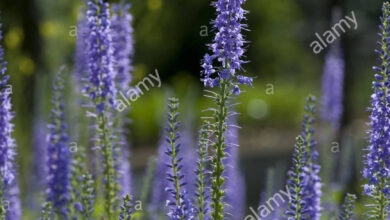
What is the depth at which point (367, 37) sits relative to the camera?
113 feet

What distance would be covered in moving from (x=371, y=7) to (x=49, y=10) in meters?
10.1

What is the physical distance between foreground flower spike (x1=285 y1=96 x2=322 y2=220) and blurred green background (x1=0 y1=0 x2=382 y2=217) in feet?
31.8

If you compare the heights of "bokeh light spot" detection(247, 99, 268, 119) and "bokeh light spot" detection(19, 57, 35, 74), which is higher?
"bokeh light spot" detection(247, 99, 268, 119)

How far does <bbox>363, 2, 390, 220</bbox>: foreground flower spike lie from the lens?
4059 mm

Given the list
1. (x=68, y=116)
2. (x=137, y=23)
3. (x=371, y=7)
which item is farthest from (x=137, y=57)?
(x=68, y=116)

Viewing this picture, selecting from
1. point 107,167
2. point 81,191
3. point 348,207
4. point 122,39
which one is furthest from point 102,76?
point 348,207

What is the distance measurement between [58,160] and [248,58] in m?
25.7

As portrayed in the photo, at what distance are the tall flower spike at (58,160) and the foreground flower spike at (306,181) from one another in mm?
1788

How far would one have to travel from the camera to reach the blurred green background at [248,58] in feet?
50.3

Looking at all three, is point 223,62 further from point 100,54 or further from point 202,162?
point 100,54

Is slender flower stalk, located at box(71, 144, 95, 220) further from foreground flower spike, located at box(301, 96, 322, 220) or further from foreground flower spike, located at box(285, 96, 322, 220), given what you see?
foreground flower spike, located at box(301, 96, 322, 220)

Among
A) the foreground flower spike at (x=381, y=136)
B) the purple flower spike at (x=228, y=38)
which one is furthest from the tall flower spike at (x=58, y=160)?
the foreground flower spike at (x=381, y=136)

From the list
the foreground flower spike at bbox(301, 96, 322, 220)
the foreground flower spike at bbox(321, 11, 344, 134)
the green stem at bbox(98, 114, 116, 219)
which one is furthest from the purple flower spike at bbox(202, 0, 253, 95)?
the foreground flower spike at bbox(321, 11, 344, 134)

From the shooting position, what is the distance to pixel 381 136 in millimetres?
4062
